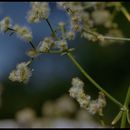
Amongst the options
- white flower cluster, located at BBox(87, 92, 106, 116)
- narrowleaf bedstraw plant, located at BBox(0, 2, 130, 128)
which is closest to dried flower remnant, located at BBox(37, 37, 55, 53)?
narrowleaf bedstraw plant, located at BBox(0, 2, 130, 128)

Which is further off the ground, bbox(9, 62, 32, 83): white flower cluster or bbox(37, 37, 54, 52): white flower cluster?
bbox(37, 37, 54, 52): white flower cluster

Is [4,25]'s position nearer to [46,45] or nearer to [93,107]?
[46,45]

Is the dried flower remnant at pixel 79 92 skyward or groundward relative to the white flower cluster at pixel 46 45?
groundward

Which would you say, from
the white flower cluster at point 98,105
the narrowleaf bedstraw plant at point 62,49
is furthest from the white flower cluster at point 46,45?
the white flower cluster at point 98,105

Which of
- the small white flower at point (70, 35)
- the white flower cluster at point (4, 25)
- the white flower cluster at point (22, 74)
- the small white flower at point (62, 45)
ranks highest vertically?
the white flower cluster at point (4, 25)

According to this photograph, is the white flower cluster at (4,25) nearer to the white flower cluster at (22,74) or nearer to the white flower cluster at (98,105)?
the white flower cluster at (22,74)

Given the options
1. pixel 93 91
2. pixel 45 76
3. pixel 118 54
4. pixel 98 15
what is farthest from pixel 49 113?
pixel 45 76

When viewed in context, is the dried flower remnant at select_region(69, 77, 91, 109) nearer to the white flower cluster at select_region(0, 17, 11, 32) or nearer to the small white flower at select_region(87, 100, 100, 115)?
the small white flower at select_region(87, 100, 100, 115)
